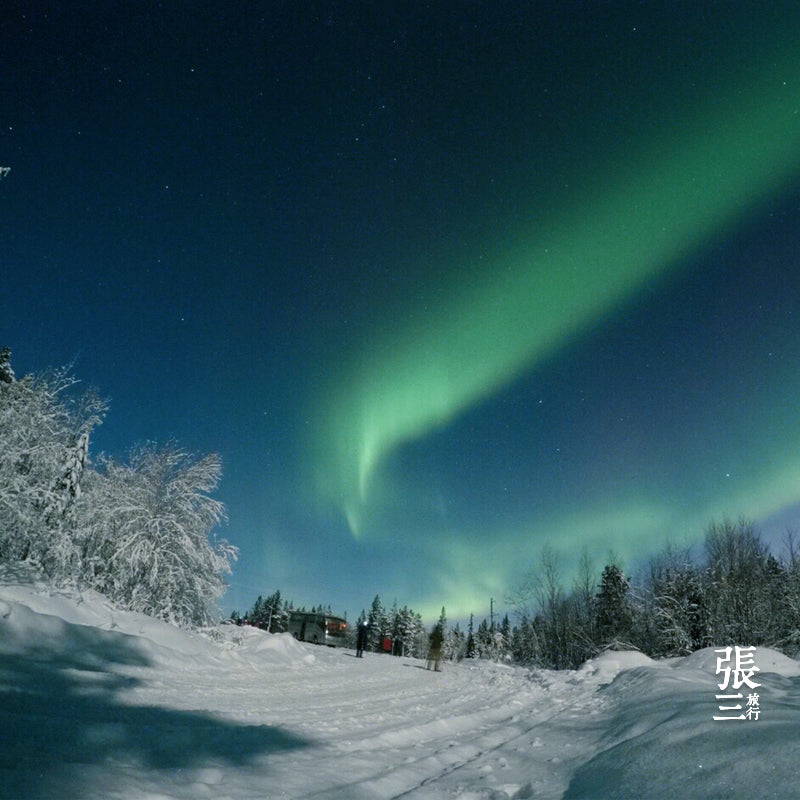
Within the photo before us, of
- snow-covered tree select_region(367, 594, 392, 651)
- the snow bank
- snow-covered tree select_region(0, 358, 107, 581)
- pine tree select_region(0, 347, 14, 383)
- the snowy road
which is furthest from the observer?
snow-covered tree select_region(367, 594, 392, 651)

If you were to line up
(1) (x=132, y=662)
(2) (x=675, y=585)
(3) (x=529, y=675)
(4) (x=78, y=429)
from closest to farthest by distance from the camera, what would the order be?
(1) (x=132, y=662)
(4) (x=78, y=429)
(3) (x=529, y=675)
(2) (x=675, y=585)

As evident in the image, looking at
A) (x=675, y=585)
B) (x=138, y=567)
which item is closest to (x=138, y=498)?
(x=138, y=567)

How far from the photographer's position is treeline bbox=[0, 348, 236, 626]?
1453 centimetres

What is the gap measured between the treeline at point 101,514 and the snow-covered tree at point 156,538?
36 mm

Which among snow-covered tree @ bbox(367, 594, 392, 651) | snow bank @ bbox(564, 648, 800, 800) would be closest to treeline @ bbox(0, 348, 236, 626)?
snow bank @ bbox(564, 648, 800, 800)

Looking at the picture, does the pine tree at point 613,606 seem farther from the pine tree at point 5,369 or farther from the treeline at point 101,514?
the pine tree at point 5,369

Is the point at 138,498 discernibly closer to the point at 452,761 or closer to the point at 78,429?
the point at 78,429

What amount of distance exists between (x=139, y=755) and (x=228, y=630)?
664 inches

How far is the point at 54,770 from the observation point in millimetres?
3371

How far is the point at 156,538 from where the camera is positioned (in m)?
18.3

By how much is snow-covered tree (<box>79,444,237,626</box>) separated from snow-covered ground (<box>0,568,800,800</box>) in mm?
6929

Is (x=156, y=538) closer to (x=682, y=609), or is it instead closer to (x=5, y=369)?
(x=5, y=369)

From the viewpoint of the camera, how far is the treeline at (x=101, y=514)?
1453 cm

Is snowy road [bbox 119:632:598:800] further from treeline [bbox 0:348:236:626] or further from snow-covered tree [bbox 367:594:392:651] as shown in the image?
snow-covered tree [bbox 367:594:392:651]
